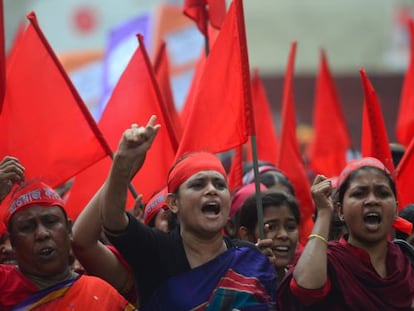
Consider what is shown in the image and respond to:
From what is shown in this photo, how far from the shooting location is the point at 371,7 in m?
26.9

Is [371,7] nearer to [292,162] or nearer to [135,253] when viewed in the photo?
[292,162]

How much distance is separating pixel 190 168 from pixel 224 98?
0.72 metres

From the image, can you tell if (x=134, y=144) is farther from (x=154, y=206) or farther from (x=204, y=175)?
(x=154, y=206)

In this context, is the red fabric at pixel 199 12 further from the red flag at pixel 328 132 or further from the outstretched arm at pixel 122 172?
the outstretched arm at pixel 122 172

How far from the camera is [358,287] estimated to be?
16.7 ft

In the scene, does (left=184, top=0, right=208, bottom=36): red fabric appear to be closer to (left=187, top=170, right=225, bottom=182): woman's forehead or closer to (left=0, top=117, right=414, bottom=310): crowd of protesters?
(left=0, top=117, right=414, bottom=310): crowd of protesters

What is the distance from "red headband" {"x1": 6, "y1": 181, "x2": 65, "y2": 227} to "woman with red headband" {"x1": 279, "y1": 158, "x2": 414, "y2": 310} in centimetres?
110

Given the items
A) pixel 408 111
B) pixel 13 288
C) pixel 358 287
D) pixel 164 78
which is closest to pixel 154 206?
pixel 13 288

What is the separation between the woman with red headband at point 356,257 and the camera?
16.4 ft

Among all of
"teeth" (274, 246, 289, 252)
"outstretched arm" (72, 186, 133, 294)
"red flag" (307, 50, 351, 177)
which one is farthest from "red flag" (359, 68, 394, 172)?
"red flag" (307, 50, 351, 177)

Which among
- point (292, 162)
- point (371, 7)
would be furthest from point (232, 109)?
point (371, 7)

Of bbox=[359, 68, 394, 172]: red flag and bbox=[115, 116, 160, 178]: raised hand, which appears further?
bbox=[359, 68, 394, 172]: red flag

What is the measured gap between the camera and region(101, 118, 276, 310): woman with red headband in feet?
16.0

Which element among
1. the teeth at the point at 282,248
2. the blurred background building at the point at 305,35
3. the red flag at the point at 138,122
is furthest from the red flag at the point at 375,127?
the blurred background building at the point at 305,35
